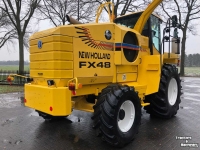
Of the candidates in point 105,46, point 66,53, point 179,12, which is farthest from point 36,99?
point 179,12

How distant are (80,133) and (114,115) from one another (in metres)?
1.39

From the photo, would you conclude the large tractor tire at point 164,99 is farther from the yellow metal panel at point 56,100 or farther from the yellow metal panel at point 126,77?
the yellow metal panel at point 56,100

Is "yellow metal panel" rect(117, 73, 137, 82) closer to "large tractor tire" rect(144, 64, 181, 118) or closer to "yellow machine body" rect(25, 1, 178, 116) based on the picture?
"yellow machine body" rect(25, 1, 178, 116)

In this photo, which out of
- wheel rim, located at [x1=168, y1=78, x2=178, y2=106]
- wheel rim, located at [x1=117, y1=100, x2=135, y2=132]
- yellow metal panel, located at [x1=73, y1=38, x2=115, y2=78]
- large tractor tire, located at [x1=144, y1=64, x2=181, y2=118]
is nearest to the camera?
yellow metal panel, located at [x1=73, y1=38, x2=115, y2=78]

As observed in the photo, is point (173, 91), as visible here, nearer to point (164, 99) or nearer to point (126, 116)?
point (164, 99)

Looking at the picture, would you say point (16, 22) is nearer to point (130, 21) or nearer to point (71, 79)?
point (130, 21)

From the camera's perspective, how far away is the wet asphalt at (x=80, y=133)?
153 inches

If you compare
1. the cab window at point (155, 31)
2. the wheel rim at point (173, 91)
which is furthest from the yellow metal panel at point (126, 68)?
the wheel rim at point (173, 91)

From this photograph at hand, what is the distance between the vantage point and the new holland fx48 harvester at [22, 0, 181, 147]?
11.6 feet

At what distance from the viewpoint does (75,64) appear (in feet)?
12.0

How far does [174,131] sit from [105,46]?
2.58 meters

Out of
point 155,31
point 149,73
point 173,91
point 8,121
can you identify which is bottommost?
point 8,121

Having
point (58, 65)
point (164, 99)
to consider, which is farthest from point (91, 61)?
point (164, 99)

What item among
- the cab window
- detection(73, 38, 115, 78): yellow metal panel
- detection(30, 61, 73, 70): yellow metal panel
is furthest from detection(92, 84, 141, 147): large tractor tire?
the cab window
